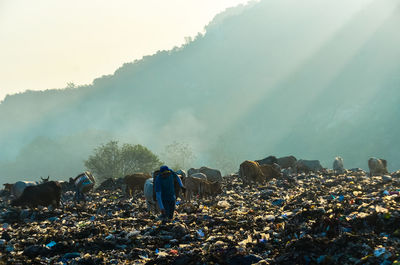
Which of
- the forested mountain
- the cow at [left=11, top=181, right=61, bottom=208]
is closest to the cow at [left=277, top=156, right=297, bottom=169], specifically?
the cow at [left=11, top=181, right=61, bottom=208]

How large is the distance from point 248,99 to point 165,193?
11739 cm

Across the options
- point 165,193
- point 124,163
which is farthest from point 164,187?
point 124,163

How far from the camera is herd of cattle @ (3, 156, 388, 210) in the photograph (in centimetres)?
1301

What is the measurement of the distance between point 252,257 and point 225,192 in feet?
33.7

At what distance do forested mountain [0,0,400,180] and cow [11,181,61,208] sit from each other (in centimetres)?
6540

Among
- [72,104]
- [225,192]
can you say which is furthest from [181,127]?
[225,192]

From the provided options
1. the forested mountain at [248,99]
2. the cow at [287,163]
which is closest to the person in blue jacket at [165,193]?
the cow at [287,163]

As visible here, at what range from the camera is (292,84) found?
120625mm

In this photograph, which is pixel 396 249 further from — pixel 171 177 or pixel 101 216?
pixel 101 216

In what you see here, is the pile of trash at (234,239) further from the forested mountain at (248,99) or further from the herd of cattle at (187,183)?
the forested mountain at (248,99)

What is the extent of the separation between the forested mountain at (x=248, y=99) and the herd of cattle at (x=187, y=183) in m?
49.1

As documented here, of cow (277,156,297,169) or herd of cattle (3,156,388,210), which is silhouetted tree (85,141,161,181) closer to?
cow (277,156,297,169)

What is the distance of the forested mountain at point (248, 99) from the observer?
90.3 meters

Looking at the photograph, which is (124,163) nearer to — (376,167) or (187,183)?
(376,167)
